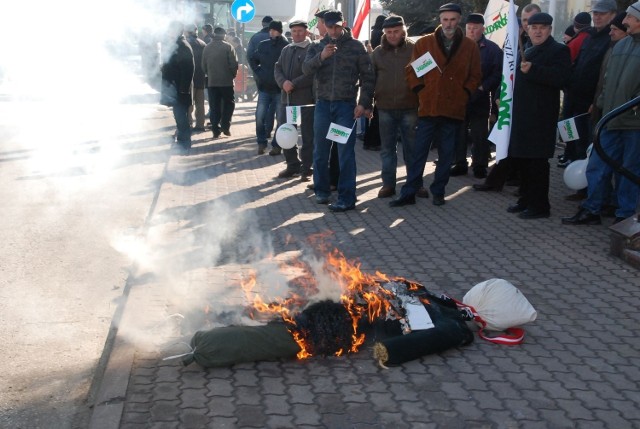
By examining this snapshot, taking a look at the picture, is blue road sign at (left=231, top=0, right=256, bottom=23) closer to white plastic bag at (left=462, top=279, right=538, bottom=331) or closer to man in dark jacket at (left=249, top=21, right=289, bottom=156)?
man in dark jacket at (left=249, top=21, right=289, bottom=156)

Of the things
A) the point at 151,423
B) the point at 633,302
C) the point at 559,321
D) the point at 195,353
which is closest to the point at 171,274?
the point at 195,353

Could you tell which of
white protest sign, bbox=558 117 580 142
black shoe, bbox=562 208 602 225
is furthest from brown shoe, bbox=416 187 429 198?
black shoe, bbox=562 208 602 225

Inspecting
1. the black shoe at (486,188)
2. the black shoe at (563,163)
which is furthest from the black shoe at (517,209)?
the black shoe at (563,163)

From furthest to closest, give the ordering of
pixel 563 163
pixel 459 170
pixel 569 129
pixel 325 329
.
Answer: pixel 563 163 < pixel 459 170 < pixel 569 129 < pixel 325 329

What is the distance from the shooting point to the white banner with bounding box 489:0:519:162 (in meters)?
8.41

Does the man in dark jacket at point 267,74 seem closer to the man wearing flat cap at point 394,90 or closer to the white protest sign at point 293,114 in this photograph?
the white protest sign at point 293,114

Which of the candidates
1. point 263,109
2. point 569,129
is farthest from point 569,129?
point 263,109

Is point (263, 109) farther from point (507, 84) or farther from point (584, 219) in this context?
point (584, 219)

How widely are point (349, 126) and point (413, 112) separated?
826 millimetres

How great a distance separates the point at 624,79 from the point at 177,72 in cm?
751

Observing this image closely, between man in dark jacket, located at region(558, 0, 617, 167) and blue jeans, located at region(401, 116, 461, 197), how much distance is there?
4.69 ft

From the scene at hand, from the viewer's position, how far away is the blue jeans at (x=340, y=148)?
9.07 m

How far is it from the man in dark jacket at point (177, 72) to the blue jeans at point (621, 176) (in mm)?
6906

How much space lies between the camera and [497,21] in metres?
11.8
